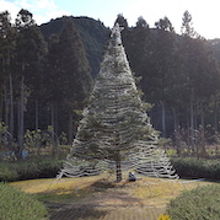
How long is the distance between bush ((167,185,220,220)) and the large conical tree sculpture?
11.6ft

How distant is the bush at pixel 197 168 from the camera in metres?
12.6

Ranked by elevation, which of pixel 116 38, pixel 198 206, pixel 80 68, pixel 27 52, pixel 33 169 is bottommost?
pixel 33 169

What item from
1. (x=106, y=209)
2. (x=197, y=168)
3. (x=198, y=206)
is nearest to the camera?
(x=198, y=206)

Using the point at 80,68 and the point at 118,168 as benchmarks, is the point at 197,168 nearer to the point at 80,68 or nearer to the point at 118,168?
the point at 118,168

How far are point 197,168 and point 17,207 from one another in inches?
357

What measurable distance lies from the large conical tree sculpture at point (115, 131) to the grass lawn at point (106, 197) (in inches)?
19.3

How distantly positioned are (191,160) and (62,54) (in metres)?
15.0

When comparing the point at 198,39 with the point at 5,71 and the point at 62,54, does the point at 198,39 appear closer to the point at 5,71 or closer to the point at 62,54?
the point at 62,54

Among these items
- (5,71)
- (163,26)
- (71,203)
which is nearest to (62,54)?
(5,71)

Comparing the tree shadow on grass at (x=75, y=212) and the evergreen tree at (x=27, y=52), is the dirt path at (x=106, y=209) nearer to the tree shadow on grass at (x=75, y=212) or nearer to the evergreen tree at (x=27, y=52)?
the tree shadow on grass at (x=75, y=212)

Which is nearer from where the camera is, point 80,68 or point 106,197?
point 106,197

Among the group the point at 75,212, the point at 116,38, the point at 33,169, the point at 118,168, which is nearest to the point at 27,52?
the point at 33,169

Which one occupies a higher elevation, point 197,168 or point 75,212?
point 197,168

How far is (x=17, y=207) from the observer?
539 cm
